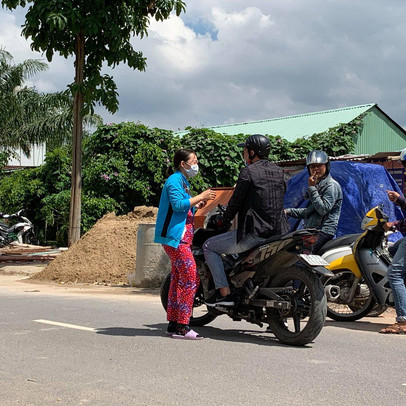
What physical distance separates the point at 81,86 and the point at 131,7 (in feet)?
7.33

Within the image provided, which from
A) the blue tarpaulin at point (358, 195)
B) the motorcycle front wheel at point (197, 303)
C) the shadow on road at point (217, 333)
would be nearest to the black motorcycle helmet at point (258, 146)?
the motorcycle front wheel at point (197, 303)

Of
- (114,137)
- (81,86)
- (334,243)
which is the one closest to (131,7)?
(81,86)

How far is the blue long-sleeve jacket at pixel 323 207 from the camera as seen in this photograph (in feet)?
27.1

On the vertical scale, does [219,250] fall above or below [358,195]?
below

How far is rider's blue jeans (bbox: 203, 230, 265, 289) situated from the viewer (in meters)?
7.00

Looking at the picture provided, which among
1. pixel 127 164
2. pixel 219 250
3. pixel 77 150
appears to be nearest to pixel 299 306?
pixel 219 250

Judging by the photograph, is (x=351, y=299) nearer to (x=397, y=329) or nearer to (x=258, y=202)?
(x=397, y=329)

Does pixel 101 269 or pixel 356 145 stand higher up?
pixel 356 145

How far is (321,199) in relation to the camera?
8305mm

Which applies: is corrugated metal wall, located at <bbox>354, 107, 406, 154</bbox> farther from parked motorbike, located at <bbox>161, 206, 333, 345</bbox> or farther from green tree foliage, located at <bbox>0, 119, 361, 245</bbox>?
parked motorbike, located at <bbox>161, 206, 333, 345</bbox>

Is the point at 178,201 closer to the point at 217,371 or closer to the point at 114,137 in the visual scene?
the point at 217,371

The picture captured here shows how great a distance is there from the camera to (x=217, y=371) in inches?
218

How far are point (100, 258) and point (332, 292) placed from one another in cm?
776

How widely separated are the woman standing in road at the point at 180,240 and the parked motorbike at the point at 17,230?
781 inches
